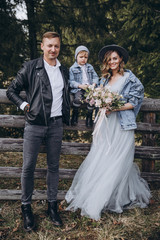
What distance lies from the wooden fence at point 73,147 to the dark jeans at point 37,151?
564 millimetres

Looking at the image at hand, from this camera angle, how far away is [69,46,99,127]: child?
404cm

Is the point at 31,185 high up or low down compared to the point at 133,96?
down

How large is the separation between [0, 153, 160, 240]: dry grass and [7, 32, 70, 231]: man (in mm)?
178

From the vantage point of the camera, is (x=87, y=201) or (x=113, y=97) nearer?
(x=113, y=97)

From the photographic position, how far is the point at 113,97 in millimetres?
3584

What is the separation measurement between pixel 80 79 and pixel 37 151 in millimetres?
1577

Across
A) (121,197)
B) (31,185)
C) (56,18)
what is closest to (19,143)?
(31,185)

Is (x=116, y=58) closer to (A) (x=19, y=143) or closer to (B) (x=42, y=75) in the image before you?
(B) (x=42, y=75)

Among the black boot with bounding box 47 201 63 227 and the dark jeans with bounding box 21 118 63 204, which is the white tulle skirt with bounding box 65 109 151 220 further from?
the dark jeans with bounding box 21 118 63 204

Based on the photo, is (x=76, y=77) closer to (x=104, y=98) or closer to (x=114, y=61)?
(x=114, y=61)

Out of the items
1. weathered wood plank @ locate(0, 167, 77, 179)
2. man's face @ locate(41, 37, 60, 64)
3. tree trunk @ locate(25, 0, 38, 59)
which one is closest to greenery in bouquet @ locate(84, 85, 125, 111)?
man's face @ locate(41, 37, 60, 64)

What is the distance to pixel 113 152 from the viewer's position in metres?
4.09

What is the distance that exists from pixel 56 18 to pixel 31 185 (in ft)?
19.0

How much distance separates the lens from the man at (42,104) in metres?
3.52
